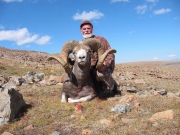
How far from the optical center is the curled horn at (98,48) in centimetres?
1087

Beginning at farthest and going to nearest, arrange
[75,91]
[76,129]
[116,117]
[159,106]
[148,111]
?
[75,91] < [159,106] < [148,111] < [116,117] < [76,129]

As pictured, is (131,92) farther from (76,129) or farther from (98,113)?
(76,129)

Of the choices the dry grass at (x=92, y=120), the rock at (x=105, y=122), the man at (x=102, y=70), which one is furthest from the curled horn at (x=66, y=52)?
the rock at (x=105, y=122)

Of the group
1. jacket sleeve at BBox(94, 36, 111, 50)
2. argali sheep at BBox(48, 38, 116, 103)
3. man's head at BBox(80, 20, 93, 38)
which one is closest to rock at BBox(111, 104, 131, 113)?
argali sheep at BBox(48, 38, 116, 103)

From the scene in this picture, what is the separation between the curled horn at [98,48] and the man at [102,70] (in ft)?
1.23

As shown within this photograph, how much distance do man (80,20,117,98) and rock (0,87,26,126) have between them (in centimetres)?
374

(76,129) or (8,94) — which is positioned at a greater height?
(8,94)

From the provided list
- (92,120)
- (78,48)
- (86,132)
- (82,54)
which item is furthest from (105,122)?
(78,48)

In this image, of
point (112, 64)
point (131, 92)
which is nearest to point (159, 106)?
point (112, 64)

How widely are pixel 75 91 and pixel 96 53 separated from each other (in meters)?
2.12

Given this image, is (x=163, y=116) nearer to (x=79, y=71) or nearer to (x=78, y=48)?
(x=79, y=71)

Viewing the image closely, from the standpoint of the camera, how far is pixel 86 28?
12.2 meters

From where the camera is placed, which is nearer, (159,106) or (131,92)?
(159,106)

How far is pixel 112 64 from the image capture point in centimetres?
1192
